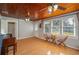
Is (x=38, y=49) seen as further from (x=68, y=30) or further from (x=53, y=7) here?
(x=53, y=7)

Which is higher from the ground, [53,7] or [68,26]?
[53,7]

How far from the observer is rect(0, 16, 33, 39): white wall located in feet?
6.49

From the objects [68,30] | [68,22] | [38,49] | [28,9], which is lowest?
[38,49]

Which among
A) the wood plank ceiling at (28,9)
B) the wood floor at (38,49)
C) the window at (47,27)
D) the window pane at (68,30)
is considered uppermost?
the wood plank ceiling at (28,9)

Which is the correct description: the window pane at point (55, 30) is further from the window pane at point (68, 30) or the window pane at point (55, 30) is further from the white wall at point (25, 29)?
the white wall at point (25, 29)

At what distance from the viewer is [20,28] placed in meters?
2.08

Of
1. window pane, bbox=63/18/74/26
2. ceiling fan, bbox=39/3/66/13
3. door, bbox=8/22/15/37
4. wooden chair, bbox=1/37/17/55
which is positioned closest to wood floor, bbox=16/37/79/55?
wooden chair, bbox=1/37/17/55

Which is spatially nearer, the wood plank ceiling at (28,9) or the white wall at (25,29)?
the wood plank ceiling at (28,9)

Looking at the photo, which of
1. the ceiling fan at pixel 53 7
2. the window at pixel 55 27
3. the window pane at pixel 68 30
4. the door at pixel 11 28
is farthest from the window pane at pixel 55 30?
the door at pixel 11 28

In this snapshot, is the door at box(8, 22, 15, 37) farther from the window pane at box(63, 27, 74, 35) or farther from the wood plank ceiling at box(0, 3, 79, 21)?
the window pane at box(63, 27, 74, 35)

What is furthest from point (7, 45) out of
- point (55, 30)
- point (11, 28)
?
point (55, 30)

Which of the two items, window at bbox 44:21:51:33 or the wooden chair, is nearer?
the wooden chair

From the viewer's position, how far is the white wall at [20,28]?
1.98 m
